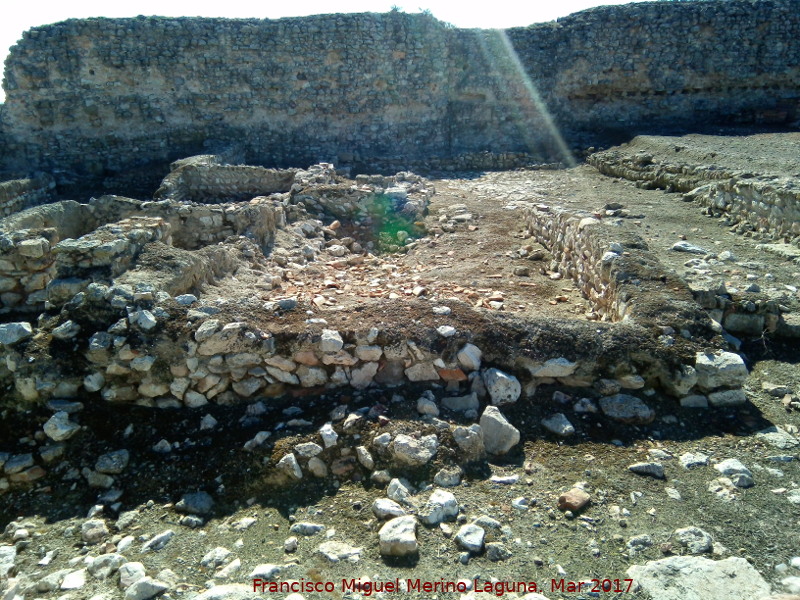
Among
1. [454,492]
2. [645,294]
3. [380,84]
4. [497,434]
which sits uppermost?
[380,84]

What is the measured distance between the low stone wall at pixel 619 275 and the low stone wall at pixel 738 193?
2.47 metres

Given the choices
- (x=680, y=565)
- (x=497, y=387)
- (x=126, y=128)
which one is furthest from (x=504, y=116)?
(x=680, y=565)

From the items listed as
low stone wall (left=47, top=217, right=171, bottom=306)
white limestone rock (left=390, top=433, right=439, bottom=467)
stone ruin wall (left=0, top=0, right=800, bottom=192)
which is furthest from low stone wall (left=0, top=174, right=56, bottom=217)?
white limestone rock (left=390, top=433, right=439, bottom=467)

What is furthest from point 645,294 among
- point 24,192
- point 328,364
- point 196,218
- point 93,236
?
point 24,192

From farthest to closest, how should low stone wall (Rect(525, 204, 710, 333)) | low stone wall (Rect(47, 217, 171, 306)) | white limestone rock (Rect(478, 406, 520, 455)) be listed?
1. low stone wall (Rect(47, 217, 171, 306))
2. low stone wall (Rect(525, 204, 710, 333))
3. white limestone rock (Rect(478, 406, 520, 455))

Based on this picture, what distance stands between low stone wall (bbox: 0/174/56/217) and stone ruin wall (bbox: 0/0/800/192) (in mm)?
2169

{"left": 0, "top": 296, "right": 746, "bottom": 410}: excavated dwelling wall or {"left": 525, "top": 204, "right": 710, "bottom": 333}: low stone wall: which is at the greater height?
{"left": 525, "top": 204, "right": 710, "bottom": 333}: low stone wall

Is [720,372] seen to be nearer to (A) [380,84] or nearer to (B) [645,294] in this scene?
(B) [645,294]

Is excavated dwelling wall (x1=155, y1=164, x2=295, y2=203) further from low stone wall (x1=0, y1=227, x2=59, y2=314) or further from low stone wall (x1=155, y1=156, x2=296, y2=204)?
low stone wall (x1=0, y1=227, x2=59, y2=314)

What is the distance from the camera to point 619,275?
4695 mm

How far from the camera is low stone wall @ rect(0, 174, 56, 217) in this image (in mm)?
10758

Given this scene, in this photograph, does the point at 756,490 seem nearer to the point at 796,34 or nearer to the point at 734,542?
the point at 734,542

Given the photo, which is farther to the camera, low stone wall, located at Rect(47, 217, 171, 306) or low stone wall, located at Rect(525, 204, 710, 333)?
low stone wall, located at Rect(47, 217, 171, 306)

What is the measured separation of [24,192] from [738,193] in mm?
13987
